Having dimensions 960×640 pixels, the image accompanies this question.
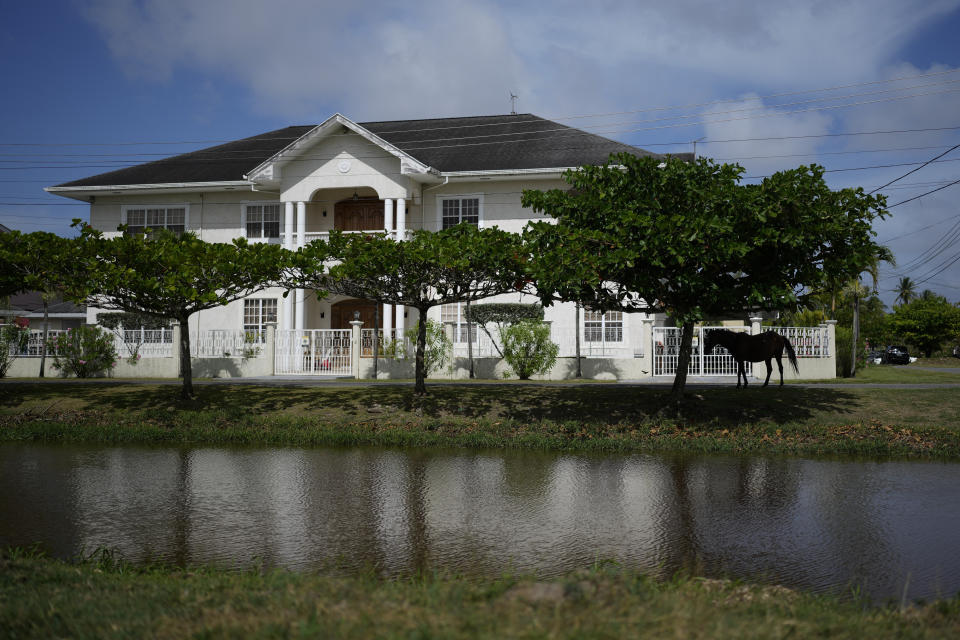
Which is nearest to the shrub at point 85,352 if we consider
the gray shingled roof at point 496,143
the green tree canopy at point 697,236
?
the gray shingled roof at point 496,143

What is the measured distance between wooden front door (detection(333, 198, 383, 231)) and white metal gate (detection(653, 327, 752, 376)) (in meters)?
12.0

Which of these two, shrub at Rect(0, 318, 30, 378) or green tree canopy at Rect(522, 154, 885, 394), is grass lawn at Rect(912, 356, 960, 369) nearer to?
green tree canopy at Rect(522, 154, 885, 394)

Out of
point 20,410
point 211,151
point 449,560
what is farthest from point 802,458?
point 211,151

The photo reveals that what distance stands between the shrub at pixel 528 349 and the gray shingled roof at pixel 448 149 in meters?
6.69

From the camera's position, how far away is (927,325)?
208ft

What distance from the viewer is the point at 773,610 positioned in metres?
4.27

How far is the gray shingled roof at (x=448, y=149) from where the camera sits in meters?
28.2

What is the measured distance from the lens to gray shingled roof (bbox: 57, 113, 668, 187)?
1111 inches

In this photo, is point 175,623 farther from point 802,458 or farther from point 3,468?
point 802,458

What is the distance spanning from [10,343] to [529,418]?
21.0 m

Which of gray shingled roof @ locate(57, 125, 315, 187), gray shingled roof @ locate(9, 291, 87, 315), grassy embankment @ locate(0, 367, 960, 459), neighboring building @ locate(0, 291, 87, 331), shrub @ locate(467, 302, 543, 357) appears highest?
gray shingled roof @ locate(57, 125, 315, 187)

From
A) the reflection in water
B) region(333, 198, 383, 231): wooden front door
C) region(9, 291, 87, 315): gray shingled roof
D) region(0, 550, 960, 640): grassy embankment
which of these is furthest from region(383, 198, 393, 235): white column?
region(9, 291, 87, 315): gray shingled roof

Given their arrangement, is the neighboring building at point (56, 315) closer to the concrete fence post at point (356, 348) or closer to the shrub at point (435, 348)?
the concrete fence post at point (356, 348)

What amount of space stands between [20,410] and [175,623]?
15.5 meters
